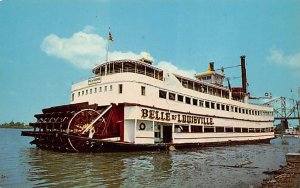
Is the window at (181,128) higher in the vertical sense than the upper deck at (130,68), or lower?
lower

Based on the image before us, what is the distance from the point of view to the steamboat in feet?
58.1

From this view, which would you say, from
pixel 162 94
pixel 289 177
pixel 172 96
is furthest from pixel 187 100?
pixel 289 177

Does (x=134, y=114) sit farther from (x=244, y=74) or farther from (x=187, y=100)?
(x=244, y=74)

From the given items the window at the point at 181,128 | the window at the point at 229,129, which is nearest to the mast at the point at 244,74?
the window at the point at 229,129

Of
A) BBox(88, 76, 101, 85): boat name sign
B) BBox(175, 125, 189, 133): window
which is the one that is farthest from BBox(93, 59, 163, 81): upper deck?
BBox(175, 125, 189, 133): window

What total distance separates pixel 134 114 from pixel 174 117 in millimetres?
4471

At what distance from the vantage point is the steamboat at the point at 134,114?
17.7 meters

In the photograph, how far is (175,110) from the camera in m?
21.3

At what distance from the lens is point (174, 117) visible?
68.9 ft

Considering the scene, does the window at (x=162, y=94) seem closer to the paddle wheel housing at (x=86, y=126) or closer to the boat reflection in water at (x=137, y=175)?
the paddle wheel housing at (x=86, y=126)

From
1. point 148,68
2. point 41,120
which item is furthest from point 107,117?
point 41,120

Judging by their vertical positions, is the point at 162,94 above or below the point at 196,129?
above

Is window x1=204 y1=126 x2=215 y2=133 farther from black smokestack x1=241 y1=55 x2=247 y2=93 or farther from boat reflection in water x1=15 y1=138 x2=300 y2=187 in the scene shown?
boat reflection in water x1=15 y1=138 x2=300 y2=187

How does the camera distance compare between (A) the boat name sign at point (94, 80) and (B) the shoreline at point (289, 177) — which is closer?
(B) the shoreline at point (289, 177)
